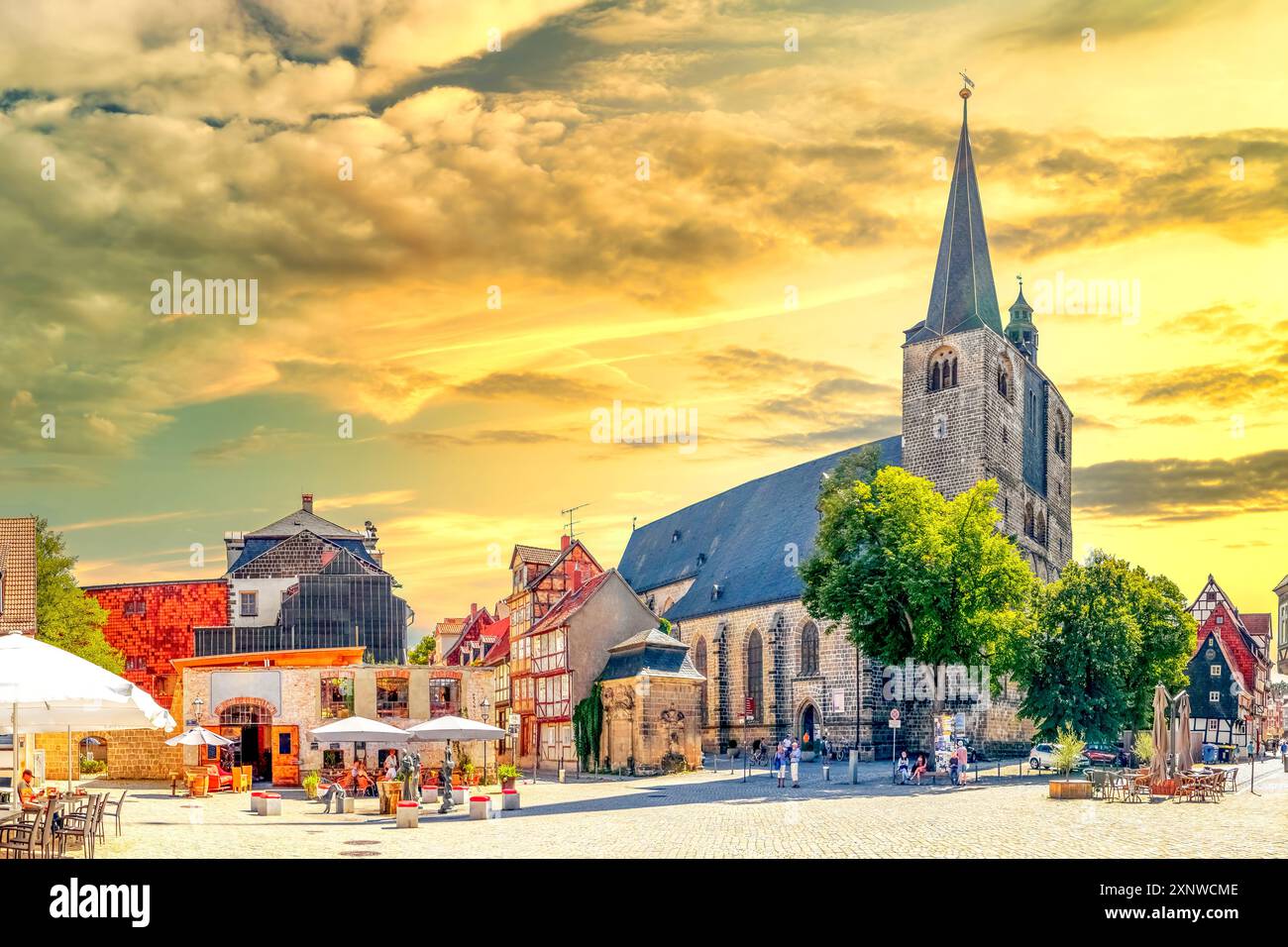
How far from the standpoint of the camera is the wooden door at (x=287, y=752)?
45375mm

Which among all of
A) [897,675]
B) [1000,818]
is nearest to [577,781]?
[897,675]

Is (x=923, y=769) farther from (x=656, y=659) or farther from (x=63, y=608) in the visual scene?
(x=63, y=608)

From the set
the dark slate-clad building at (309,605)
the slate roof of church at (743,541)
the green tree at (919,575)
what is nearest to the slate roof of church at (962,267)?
the slate roof of church at (743,541)

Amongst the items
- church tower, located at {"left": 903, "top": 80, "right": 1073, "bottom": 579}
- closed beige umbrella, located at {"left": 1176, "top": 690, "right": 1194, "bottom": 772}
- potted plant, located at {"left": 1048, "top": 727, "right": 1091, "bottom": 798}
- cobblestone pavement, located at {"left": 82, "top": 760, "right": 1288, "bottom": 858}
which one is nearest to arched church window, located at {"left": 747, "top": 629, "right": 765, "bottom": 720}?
church tower, located at {"left": 903, "top": 80, "right": 1073, "bottom": 579}

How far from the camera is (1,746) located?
4625 centimetres

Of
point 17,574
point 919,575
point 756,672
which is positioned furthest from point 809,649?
point 17,574

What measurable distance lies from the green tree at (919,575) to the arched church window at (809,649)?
61.7 ft

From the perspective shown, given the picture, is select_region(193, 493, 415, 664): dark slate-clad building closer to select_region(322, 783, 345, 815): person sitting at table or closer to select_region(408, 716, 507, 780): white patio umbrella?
select_region(408, 716, 507, 780): white patio umbrella

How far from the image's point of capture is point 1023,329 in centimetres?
7912

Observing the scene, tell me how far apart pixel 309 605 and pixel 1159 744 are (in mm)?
40266

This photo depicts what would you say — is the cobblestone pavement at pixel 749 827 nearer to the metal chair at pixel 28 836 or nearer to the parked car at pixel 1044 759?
the metal chair at pixel 28 836
